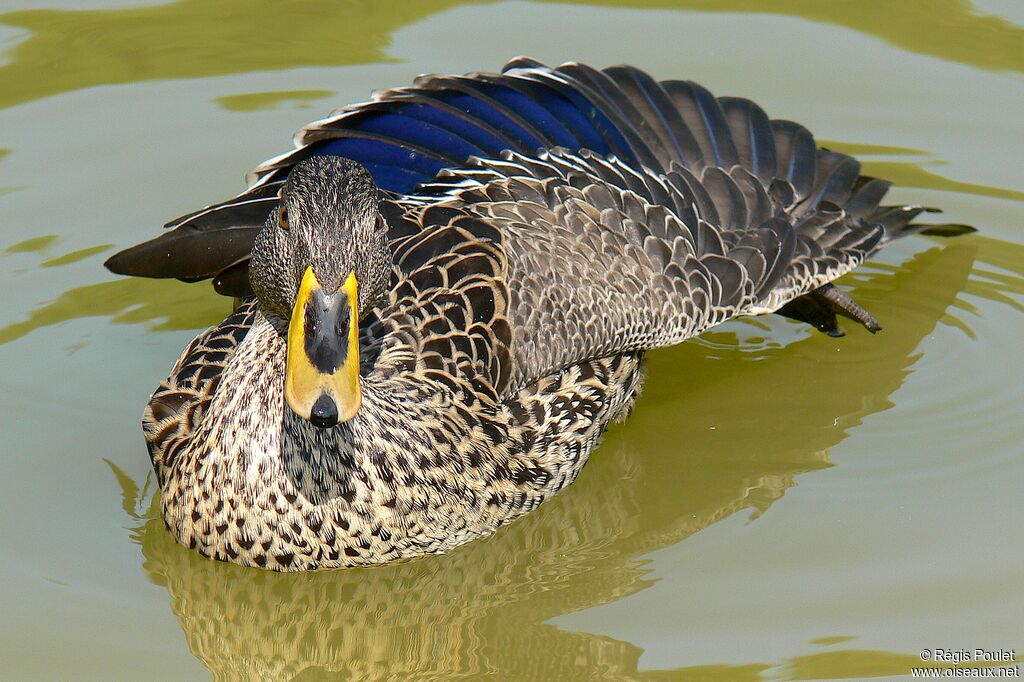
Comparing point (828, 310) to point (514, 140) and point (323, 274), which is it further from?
point (323, 274)

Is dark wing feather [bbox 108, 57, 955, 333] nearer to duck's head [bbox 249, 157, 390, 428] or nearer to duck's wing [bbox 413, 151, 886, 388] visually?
duck's wing [bbox 413, 151, 886, 388]

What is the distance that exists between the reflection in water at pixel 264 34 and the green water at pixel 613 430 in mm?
25

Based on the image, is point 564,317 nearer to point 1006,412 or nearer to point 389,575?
point 389,575

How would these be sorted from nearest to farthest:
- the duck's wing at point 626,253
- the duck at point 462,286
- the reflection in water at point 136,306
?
1. the duck at point 462,286
2. the duck's wing at point 626,253
3. the reflection in water at point 136,306

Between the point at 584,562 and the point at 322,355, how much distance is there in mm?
1863

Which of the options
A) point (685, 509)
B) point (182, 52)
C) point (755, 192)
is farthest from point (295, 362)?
point (182, 52)

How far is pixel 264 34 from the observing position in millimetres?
11633

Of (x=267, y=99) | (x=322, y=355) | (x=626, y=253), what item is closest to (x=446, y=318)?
(x=626, y=253)

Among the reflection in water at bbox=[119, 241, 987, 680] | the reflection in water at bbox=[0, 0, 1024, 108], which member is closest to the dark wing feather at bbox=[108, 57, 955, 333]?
the reflection in water at bbox=[119, 241, 987, 680]

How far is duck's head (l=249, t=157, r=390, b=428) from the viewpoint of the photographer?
5.74 meters

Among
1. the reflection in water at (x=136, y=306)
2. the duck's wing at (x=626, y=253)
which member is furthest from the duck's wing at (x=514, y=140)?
the reflection in water at (x=136, y=306)

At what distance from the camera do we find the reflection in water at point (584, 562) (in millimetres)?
6391

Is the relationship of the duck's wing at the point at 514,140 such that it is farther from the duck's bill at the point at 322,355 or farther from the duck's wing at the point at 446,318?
the duck's bill at the point at 322,355

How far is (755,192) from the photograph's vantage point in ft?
26.7
